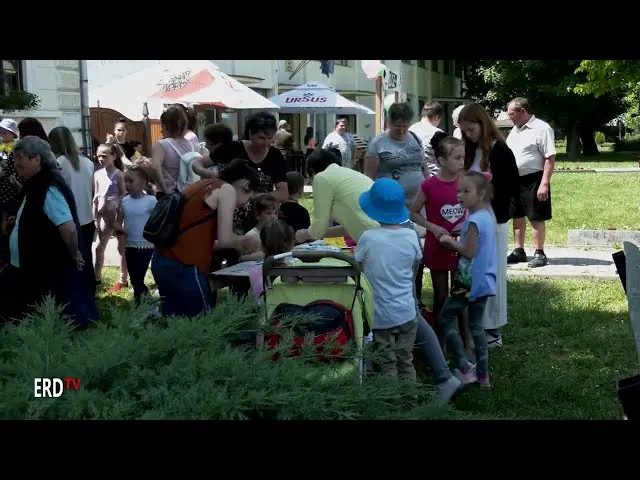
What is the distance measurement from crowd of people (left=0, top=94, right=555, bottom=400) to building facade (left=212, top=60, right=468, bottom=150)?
12223 millimetres

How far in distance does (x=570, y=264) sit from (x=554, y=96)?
3673cm

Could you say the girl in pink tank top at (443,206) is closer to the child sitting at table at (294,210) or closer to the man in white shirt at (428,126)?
the child sitting at table at (294,210)

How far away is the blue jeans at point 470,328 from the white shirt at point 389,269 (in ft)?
2.03

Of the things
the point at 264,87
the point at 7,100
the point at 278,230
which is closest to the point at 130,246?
the point at 278,230

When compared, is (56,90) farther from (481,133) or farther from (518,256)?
(481,133)

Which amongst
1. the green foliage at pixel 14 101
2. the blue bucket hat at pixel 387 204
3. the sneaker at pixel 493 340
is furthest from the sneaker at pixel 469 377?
the green foliage at pixel 14 101

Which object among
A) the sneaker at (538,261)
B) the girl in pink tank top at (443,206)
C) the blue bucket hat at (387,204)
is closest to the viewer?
the blue bucket hat at (387,204)

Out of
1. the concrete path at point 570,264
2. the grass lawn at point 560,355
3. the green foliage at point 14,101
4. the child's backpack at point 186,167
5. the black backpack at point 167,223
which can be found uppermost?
the green foliage at point 14,101

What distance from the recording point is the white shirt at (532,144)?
9508mm

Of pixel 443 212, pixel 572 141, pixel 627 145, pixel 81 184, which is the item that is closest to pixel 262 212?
pixel 443 212

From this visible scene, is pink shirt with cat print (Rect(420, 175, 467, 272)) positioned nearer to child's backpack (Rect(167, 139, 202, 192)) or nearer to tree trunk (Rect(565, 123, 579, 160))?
child's backpack (Rect(167, 139, 202, 192))

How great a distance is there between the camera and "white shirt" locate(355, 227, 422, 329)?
490 centimetres
